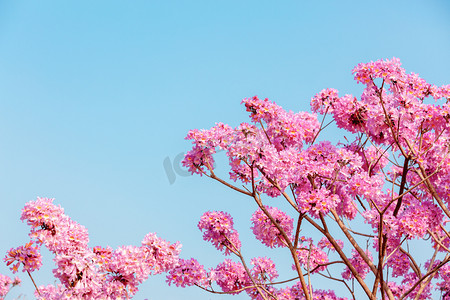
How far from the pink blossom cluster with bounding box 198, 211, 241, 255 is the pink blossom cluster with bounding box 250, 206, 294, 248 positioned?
0.35 meters

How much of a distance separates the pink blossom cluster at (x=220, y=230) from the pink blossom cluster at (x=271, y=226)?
0.35 m

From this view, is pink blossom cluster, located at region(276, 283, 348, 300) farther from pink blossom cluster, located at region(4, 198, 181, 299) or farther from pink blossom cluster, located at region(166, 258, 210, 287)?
pink blossom cluster, located at region(4, 198, 181, 299)

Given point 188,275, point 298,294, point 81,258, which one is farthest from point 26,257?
point 298,294

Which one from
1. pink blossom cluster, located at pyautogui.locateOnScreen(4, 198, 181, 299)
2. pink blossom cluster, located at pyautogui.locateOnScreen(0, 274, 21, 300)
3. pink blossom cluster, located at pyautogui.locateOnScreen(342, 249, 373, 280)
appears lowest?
pink blossom cluster, located at pyautogui.locateOnScreen(342, 249, 373, 280)

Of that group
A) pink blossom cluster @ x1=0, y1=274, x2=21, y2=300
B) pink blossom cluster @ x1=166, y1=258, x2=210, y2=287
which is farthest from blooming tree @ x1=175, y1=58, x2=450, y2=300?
pink blossom cluster @ x1=0, y1=274, x2=21, y2=300

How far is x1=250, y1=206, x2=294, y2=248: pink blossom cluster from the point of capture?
676 centimetres

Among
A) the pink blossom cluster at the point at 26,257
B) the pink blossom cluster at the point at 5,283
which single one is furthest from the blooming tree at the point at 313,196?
the pink blossom cluster at the point at 5,283

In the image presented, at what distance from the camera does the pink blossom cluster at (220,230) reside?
21.3 ft

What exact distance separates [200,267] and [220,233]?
546mm

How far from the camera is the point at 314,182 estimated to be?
6098 mm

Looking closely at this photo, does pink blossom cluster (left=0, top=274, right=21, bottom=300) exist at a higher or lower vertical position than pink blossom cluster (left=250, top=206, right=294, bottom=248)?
higher

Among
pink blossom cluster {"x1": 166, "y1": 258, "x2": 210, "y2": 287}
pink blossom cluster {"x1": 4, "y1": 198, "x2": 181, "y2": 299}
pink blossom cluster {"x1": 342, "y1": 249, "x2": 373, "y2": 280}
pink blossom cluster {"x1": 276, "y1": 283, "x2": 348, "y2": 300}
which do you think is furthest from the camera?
pink blossom cluster {"x1": 342, "y1": 249, "x2": 373, "y2": 280}

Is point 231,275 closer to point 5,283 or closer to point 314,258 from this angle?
point 314,258

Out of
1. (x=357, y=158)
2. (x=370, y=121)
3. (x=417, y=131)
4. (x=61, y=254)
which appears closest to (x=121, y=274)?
(x=61, y=254)
